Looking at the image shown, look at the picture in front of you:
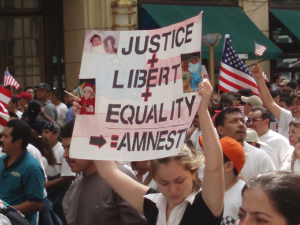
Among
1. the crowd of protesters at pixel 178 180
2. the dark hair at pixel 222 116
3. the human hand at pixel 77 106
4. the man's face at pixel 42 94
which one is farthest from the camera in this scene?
the man's face at pixel 42 94

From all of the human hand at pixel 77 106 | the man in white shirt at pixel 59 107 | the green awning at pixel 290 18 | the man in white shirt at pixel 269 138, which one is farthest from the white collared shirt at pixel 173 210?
the green awning at pixel 290 18

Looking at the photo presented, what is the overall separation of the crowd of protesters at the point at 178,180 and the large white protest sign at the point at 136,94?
0.11 metres

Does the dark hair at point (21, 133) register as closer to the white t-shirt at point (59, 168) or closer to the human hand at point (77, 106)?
the white t-shirt at point (59, 168)

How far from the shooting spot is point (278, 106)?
8539mm

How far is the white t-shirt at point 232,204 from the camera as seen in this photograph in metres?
4.34

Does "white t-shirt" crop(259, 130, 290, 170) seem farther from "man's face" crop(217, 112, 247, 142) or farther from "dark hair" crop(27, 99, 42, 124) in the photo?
"dark hair" crop(27, 99, 42, 124)

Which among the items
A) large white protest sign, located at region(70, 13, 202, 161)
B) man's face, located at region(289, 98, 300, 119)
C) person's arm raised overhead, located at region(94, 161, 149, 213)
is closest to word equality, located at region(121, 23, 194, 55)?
large white protest sign, located at region(70, 13, 202, 161)

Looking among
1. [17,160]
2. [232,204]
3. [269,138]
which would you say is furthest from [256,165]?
[17,160]

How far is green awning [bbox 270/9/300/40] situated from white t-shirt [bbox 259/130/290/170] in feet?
39.3

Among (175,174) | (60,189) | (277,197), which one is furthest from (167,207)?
(60,189)

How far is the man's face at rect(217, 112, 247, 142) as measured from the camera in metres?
6.20

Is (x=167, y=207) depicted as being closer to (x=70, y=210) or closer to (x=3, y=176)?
(x=70, y=210)

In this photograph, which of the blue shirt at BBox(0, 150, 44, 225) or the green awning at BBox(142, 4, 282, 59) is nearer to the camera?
the blue shirt at BBox(0, 150, 44, 225)

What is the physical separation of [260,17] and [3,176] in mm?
14652
